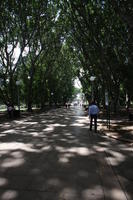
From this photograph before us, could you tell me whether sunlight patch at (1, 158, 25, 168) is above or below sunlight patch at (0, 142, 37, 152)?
below

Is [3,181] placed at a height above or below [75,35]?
below

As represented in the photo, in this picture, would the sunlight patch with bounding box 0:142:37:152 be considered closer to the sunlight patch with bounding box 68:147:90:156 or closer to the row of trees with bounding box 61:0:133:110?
the sunlight patch with bounding box 68:147:90:156

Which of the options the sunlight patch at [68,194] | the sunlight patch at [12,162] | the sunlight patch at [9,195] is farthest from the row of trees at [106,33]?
the sunlight patch at [9,195]

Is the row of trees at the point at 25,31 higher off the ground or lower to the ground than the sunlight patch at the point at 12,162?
higher

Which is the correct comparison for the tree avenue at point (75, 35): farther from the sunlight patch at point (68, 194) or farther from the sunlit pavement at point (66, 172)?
the sunlight patch at point (68, 194)

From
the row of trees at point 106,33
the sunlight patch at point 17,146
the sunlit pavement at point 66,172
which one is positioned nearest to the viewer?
the sunlit pavement at point 66,172

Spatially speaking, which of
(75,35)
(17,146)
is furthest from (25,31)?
(17,146)

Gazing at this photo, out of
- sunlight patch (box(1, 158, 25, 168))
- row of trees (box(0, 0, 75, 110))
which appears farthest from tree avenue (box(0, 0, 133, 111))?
sunlight patch (box(1, 158, 25, 168))

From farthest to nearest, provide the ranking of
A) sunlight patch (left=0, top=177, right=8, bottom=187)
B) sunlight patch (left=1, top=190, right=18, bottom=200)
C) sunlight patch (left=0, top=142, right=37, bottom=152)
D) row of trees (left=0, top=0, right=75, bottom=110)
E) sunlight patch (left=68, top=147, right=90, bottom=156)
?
row of trees (left=0, top=0, right=75, bottom=110) < sunlight patch (left=0, top=142, right=37, bottom=152) < sunlight patch (left=68, top=147, right=90, bottom=156) < sunlight patch (left=0, top=177, right=8, bottom=187) < sunlight patch (left=1, top=190, right=18, bottom=200)

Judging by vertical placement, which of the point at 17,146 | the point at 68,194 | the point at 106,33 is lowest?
the point at 68,194

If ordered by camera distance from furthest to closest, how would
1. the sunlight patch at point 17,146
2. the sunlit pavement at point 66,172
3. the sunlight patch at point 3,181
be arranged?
the sunlight patch at point 17,146
the sunlight patch at point 3,181
the sunlit pavement at point 66,172

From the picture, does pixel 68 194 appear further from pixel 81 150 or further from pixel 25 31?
pixel 25 31

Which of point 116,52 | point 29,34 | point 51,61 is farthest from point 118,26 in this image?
point 51,61

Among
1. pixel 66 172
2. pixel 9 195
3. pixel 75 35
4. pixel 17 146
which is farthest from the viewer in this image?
pixel 75 35
